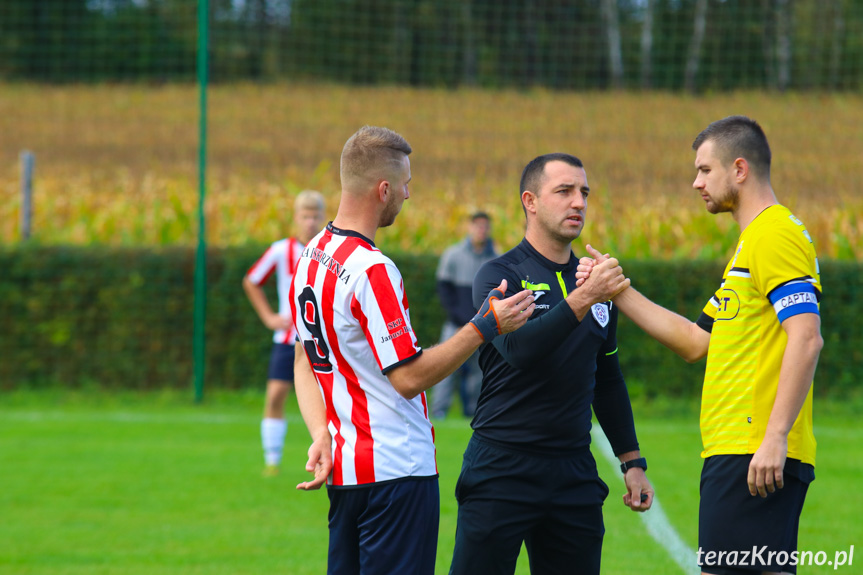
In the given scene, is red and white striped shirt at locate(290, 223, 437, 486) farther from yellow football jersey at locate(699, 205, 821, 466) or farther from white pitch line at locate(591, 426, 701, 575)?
white pitch line at locate(591, 426, 701, 575)

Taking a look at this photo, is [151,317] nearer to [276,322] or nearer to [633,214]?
[276,322]

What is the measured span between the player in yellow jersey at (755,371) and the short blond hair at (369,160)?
2.74 feet

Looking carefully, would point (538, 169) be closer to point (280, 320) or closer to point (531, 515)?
point (531, 515)

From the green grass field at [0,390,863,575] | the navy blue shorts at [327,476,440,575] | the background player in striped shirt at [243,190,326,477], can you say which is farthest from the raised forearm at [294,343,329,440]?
the background player in striped shirt at [243,190,326,477]

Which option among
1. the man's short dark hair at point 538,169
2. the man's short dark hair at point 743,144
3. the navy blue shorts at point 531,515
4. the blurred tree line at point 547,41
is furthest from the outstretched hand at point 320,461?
the blurred tree line at point 547,41

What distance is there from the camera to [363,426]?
3180mm

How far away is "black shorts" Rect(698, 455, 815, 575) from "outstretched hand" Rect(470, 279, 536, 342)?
101 centimetres

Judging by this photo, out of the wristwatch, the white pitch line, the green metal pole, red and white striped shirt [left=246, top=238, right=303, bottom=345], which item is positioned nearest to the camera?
the wristwatch

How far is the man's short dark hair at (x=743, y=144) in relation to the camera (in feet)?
11.3

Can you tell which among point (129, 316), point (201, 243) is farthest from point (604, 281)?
point (129, 316)

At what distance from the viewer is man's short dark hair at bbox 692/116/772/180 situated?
346 cm

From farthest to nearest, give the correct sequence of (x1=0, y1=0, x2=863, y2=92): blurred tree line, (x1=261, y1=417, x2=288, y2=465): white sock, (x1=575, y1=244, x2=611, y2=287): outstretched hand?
(x1=0, y1=0, x2=863, y2=92): blurred tree line, (x1=261, y1=417, x2=288, y2=465): white sock, (x1=575, y1=244, x2=611, y2=287): outstretched hand

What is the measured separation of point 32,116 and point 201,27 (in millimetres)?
16186

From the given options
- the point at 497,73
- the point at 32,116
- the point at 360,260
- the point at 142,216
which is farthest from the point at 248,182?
the point at 360,260
